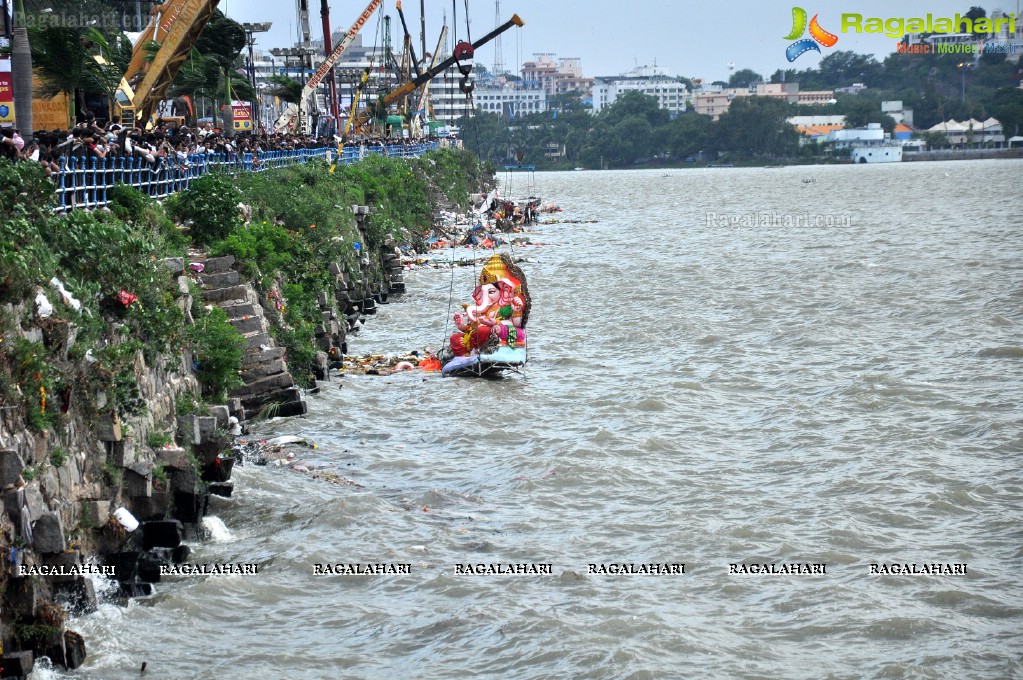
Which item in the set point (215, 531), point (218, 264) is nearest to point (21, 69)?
point (218, 264)

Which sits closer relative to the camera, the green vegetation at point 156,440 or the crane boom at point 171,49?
the green vegetation at point 156,440

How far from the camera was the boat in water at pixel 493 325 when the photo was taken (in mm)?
24516

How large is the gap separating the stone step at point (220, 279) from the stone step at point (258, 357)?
3.85ft

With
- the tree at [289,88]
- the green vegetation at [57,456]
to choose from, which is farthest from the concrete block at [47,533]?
the tree at [289,88]

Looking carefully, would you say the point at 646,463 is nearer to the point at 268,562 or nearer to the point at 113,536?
the point at 268,562

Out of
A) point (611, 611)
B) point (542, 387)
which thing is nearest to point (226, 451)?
point (611, 611)

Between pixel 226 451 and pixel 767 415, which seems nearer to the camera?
pixel 226 451

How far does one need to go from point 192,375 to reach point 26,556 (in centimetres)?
673

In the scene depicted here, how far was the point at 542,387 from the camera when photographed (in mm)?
23875

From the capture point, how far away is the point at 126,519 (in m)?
13.1

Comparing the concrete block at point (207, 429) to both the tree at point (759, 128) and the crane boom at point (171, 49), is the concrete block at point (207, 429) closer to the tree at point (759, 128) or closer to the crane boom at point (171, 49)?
the crane boom at point (171, 49)

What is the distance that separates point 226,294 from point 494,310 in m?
6.57

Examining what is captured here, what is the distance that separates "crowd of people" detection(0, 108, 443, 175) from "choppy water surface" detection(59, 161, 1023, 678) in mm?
5251

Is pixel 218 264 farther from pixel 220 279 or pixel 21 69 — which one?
pixel 21 69
